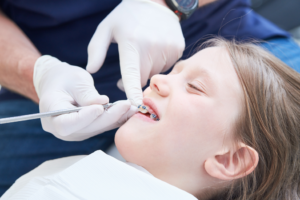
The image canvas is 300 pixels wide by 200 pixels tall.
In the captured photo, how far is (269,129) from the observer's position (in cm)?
91

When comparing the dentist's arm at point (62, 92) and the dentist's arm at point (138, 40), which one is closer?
the dentist's arm at point (62, 92)

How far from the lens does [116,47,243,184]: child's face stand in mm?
873

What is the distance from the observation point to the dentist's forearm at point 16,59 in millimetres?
1203

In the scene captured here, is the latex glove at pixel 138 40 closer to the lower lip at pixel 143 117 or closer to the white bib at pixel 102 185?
the lower lip at pixel 143 117

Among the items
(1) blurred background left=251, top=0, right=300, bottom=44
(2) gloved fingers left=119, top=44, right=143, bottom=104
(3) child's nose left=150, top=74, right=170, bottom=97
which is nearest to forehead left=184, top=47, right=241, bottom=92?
(3) child's nose left=150, top=74, right=170, bottom=97

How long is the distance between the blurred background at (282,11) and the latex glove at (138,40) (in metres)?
1.95

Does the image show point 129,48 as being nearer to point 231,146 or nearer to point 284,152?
point 231,146

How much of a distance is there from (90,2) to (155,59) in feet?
1.57

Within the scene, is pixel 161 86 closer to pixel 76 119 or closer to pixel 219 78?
pixel 219 78

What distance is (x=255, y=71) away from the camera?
965mm

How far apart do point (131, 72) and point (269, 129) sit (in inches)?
23.4

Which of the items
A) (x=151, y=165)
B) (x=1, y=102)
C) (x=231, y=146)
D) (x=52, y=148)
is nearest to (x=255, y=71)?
(x=231, y=146)

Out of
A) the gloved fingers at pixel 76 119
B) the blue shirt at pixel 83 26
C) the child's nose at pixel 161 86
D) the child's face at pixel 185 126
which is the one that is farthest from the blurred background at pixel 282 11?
the gloved fingers at pixel 76 119

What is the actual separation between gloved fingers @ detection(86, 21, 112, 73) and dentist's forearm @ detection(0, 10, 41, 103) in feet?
1.09
